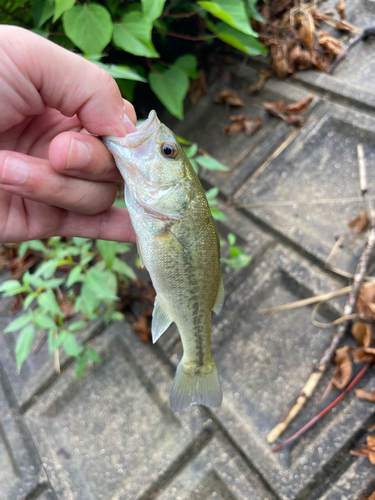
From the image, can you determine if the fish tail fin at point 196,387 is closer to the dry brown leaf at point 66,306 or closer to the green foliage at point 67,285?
the green foliage at point 67,285

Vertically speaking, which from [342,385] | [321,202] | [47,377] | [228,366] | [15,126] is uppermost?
[15,126]

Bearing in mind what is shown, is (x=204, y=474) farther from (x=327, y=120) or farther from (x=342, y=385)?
(x=327, y=120)

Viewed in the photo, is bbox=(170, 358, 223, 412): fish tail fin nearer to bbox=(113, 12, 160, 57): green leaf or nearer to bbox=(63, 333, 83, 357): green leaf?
bbox=(63, 333, 83, 357): green leaf

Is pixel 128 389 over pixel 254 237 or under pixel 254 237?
under

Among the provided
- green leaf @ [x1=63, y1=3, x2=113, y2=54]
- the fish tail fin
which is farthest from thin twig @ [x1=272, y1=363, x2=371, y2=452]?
green leaf @ [x1=63, y1=3, x2=113, y2=54]

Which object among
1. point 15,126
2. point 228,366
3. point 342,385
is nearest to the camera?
point 15,126

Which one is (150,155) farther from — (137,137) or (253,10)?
(253,10)

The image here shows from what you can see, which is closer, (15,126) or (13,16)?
(15,126)

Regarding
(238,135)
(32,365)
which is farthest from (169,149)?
(32,365)

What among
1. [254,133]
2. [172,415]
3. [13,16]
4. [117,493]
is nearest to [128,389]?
[172,415]
